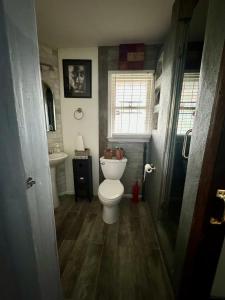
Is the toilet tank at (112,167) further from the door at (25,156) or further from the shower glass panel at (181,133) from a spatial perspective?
the door at (25,156)

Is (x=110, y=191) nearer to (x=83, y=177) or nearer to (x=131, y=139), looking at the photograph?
(x=83, y=177)

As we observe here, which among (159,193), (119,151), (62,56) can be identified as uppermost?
(62,56)

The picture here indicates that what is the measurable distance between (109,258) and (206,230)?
113 centimetres

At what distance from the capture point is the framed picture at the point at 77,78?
218 cm

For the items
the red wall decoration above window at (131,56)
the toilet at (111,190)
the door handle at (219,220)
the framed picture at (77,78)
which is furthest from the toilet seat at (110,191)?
the red wall decoration above window at (131,56)

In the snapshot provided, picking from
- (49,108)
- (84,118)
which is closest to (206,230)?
(84,118)

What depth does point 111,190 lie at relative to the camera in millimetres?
1896

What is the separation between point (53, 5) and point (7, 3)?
131 cm

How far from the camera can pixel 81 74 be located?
Answer: 2215 mm

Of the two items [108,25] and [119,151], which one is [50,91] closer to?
[108,25]

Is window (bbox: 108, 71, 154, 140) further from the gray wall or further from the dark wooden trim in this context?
the dark wooden trim

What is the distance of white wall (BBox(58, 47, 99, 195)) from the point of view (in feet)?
7.10

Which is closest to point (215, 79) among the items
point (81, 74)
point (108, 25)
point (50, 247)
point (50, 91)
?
point (50, 247)

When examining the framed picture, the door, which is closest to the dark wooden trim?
the door
